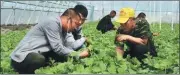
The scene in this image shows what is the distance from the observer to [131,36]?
5137 mm

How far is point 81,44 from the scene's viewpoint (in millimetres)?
5066

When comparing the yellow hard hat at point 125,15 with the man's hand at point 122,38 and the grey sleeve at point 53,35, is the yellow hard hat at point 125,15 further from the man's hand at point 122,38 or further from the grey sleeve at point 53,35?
the grey sleeve at point 53,35

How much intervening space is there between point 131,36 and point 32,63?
1285 millimetres

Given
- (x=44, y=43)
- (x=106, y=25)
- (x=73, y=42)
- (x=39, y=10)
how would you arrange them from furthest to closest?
(x=39, y=10), (x=106, y=25), (x=73, y=42), (x=44, y=43)

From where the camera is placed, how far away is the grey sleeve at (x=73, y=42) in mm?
4977

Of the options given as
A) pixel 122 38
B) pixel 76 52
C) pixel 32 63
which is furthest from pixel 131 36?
pixel 32 63

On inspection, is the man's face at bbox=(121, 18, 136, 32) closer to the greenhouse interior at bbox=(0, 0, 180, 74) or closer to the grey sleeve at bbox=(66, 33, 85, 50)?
the greenhouse interior at bbox=(0, 0, 180, 74)

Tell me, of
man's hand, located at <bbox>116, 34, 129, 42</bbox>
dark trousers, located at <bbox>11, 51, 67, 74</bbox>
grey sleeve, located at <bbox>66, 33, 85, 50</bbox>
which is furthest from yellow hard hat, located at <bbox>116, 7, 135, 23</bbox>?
dark trousers, located at <bbox>11, 51, 67, 74</bbox>

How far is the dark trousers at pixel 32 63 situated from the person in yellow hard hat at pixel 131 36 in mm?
833

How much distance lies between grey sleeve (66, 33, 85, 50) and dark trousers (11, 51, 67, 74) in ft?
0.75

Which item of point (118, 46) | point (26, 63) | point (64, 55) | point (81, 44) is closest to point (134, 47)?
point (118, 46)

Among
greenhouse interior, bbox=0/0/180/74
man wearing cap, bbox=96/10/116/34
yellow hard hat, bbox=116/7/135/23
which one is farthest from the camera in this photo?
man wearing cap, bbox=96/10/116/34

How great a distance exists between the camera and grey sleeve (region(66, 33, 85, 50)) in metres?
4.98

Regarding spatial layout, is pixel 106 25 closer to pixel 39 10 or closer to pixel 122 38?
pixel 122 38
